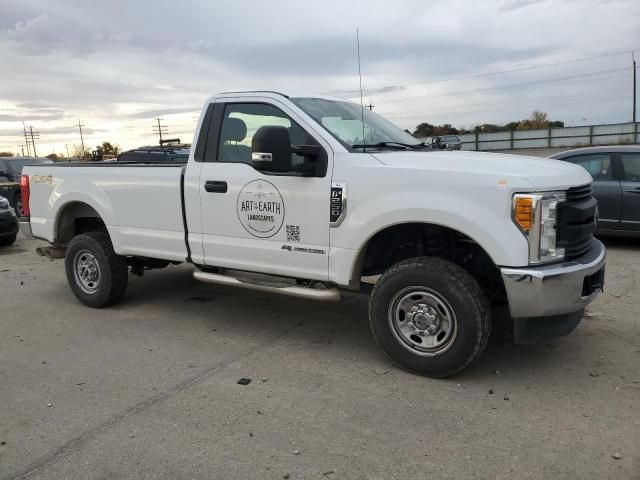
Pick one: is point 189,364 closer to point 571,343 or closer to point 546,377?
point 546,377

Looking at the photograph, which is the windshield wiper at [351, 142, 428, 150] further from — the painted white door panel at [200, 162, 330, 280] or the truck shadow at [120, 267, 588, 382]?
the truck shadow at [120, 267, 588, 382]

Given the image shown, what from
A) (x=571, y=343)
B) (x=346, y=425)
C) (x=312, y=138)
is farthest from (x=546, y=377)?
(x=312, y=138)

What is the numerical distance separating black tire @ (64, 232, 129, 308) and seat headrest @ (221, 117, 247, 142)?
194 cm

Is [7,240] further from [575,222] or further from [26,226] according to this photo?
[575,222]

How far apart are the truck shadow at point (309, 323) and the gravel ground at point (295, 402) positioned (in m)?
0.02

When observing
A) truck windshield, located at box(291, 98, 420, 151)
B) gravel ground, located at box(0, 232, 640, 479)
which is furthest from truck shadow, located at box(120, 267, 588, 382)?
truck windshield, located at box(291, 98, 420, 151)

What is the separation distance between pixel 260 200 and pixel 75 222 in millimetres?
2996

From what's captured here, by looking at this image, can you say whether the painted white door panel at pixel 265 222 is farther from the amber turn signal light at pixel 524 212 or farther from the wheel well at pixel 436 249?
the amber turn signal light at pixel 524 212

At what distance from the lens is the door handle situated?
15.4 ft

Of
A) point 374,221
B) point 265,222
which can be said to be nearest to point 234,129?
point 265,222

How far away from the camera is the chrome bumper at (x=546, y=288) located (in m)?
3.50

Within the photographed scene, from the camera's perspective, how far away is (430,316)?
3.90 metres

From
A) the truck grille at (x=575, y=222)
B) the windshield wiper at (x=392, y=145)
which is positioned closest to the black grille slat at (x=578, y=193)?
the truck grille at (x=575, y=222)

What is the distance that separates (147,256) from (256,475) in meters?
3.14
